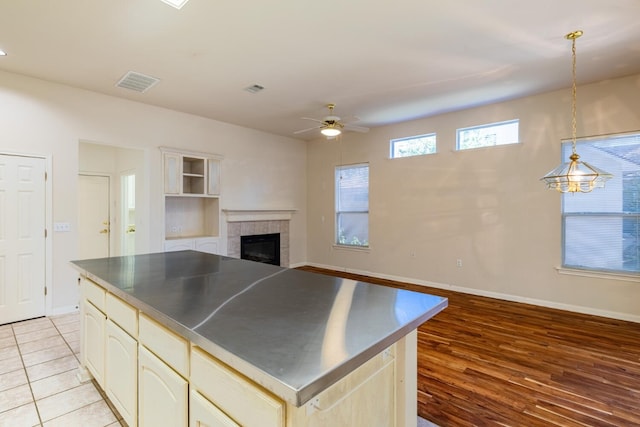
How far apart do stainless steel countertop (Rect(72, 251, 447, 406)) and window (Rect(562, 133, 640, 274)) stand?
3792 mm

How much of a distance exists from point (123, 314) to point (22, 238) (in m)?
3.21

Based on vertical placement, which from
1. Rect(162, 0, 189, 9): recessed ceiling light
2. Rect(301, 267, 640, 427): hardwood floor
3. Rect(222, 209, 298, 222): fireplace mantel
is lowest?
Rect(301, 267, 640, 427): hardwood floor

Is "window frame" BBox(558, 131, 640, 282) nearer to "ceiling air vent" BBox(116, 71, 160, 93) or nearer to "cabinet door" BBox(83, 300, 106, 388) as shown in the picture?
"cabinet door" BBox(83, 300, 106, 388)

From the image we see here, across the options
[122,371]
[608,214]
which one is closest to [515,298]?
[608,214]

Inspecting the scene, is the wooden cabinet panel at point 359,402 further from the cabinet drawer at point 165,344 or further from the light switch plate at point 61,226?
the light switch plate at point 61,226

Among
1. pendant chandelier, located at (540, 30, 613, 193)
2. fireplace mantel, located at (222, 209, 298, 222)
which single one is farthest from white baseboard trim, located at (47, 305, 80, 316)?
pendant chandelier, located at (540, 30, 613, 193)

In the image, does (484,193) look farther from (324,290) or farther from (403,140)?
(324,290)

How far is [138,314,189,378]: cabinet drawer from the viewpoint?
4.10ft

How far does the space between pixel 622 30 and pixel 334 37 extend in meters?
2.54

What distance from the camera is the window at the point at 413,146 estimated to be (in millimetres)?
5422

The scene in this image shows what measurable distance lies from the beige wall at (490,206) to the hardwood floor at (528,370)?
472mm

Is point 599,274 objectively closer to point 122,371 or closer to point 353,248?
point 353,248

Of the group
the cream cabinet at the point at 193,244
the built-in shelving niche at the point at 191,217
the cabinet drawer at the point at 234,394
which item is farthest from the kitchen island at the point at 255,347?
the built-in shelving niche at the point at 191,217

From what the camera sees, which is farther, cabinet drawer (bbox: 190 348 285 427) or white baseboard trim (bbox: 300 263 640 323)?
white baseboard trim (bbox: 300 263 640 323)
